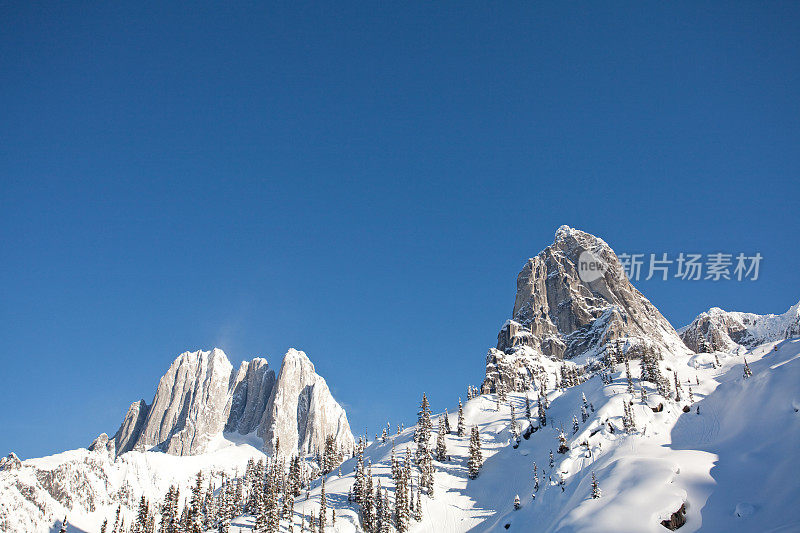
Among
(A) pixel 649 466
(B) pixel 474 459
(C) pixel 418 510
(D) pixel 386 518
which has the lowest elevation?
(A) pixel 649 466

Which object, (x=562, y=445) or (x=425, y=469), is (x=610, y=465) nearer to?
(x=562, y=445)

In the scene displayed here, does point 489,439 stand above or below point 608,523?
above

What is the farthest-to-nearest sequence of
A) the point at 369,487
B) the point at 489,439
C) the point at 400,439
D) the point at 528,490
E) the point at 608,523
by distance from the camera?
the point at 400,439, the point at 489,439, the point at 369,487, the point at 528,490, the point at 608,523

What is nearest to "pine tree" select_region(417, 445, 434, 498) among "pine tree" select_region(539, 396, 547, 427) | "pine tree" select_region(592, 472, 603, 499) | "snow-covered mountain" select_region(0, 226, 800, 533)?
"snow-covered mountain" select_region(0, 226, 800, 533)

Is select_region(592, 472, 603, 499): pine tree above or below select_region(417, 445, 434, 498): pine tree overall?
below

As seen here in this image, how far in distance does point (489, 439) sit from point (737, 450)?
92.3 metres

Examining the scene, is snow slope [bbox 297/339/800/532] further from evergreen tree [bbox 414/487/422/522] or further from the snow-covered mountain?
evergreen tree [bbox 414/487/422/522]

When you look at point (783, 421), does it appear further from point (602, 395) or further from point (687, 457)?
point (602, 395)

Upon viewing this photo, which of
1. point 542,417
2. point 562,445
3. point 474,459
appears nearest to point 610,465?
point 562,445

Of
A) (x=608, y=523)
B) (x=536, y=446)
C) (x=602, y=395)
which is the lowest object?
(x=608, y=523)

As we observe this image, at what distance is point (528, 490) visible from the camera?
370 feet

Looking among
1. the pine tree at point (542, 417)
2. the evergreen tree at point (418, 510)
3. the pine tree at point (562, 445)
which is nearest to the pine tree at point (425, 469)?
the evergreen tree at point (418, 510)

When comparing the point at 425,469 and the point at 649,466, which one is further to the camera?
the point at 425,469

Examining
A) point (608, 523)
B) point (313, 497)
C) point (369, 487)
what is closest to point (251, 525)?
point (313, 497)
